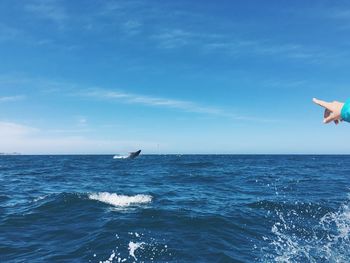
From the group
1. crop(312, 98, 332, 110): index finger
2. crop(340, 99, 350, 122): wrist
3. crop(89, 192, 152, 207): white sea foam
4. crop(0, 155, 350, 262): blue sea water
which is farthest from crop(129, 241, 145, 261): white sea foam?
crop(340, 99, 350, 122): wrist

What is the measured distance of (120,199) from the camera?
1908 centimetres

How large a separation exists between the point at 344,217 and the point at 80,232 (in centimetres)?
1225

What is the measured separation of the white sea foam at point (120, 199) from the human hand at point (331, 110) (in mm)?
15539

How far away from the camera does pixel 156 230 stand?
1252cm

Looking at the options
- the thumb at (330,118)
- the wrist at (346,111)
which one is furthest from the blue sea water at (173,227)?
the wrist at (346,111)

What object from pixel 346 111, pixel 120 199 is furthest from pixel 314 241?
pixel 120 199

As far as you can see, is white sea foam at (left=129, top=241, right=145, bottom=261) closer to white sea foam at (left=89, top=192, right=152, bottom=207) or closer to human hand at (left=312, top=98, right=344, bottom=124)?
white sea foam at (left=89, top=192, right=152, bottom=207)

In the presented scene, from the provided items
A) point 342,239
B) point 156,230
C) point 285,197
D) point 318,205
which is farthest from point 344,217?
point 156,230

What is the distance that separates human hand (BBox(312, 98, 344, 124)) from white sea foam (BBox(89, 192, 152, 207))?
1554 centimetres

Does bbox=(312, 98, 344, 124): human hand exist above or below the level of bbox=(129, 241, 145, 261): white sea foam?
above

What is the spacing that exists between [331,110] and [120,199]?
17453 mm

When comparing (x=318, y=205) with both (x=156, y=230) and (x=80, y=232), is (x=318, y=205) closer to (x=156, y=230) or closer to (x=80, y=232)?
(x=156, y=230)

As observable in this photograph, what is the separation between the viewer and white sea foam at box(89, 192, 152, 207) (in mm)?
17906

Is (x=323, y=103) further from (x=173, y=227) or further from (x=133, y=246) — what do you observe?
(x=173, y=227)
